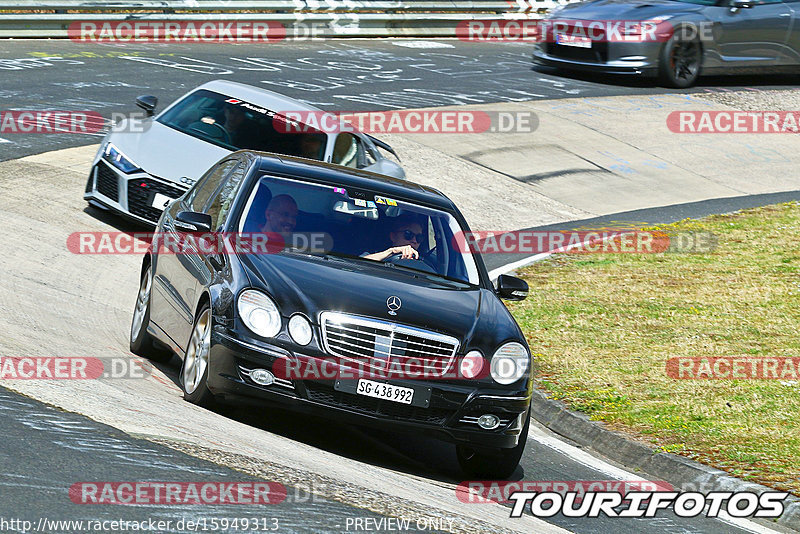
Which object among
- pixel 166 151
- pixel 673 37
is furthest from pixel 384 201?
pixel 673 37

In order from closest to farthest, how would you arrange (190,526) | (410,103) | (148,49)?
(190,526) → (410,103) → (148,49)

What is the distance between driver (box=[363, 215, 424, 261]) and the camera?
7.92 metres

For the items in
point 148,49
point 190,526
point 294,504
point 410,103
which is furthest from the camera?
point 148,49

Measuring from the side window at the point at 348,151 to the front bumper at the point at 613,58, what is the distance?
9.85 m

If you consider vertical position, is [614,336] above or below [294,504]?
below

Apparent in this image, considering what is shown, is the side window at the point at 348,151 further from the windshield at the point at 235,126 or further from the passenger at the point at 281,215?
the passenger at the point at 281,215

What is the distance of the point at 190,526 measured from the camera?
4867 mm

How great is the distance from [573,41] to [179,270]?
15.8 meters

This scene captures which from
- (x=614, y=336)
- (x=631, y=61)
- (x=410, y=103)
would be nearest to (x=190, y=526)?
(x=614, y=336)

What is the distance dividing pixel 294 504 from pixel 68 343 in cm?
337

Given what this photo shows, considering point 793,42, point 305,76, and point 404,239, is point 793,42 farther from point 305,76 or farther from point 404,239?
point 404,239

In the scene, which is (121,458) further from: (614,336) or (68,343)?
(614,336)

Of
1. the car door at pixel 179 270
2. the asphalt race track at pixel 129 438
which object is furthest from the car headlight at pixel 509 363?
the car door at pixel 179 270

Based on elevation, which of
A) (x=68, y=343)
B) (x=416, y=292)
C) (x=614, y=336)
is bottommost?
(x=614, y=336)
